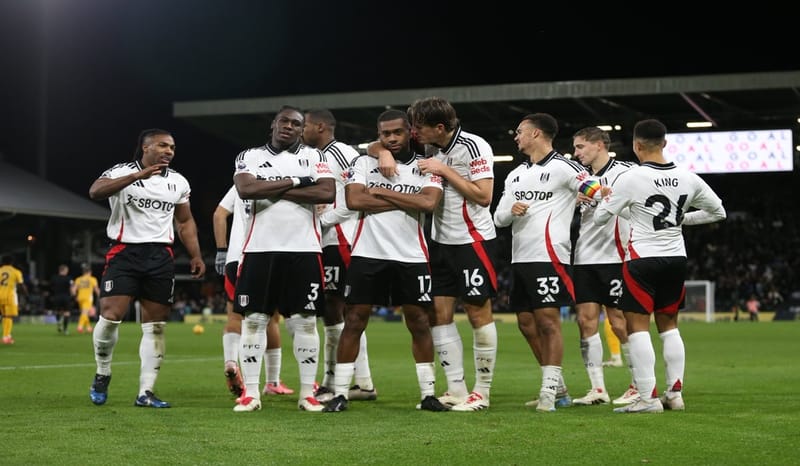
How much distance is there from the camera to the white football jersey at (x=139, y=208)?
8.94 meters

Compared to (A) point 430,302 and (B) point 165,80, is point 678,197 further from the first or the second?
(B) point 165,80

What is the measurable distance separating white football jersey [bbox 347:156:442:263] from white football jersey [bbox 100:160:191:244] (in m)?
1.76

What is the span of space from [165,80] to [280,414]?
1514 inches

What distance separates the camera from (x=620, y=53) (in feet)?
135

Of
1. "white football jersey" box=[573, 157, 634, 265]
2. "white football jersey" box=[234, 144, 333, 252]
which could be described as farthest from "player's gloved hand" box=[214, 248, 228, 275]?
"white football jersey" box=[573, 157, 634, 265]

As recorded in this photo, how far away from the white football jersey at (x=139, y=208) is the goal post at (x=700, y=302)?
3119cm

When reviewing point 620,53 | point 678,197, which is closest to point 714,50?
point 620,53

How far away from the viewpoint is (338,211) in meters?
9.62

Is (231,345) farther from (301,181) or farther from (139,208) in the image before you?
(301,181)

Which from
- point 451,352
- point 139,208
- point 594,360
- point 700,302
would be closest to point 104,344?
point 139,208

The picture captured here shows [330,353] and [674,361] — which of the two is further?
[330,353]

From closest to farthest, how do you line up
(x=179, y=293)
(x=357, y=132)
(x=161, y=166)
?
(x=161, y=166) < (x=357, y=132) < (x=179, y=293)

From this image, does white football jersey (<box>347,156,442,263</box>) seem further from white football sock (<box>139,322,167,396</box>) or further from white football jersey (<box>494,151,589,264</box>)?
white football sock (<box>139,322,167,396</box>)

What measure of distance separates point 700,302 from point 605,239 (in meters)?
30.0
